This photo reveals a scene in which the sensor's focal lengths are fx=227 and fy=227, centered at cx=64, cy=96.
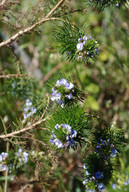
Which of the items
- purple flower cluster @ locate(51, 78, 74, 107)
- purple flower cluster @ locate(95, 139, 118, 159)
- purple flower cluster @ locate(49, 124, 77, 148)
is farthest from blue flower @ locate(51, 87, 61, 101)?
purple flower cluster @ locate(95, 139, 118, 159)

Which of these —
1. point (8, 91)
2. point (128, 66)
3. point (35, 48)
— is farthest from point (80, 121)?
point (35, 48)

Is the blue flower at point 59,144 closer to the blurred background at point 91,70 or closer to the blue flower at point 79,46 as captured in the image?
the blue flower at point 79,46

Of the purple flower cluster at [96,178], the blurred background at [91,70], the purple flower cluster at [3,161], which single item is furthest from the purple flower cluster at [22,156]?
the blurred background at [91,70]

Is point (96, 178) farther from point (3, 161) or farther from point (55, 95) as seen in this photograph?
point (3, 161)

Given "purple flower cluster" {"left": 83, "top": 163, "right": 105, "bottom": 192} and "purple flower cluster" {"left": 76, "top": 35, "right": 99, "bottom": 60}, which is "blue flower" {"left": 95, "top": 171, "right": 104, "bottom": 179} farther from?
"purple flower cluster" {"left": 76, "top": 35, "right": 99, "bottom": 60}

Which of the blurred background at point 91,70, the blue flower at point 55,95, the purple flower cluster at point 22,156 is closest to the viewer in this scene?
the blue flower at point 55,95

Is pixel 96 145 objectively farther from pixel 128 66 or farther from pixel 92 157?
pixel 128 66
